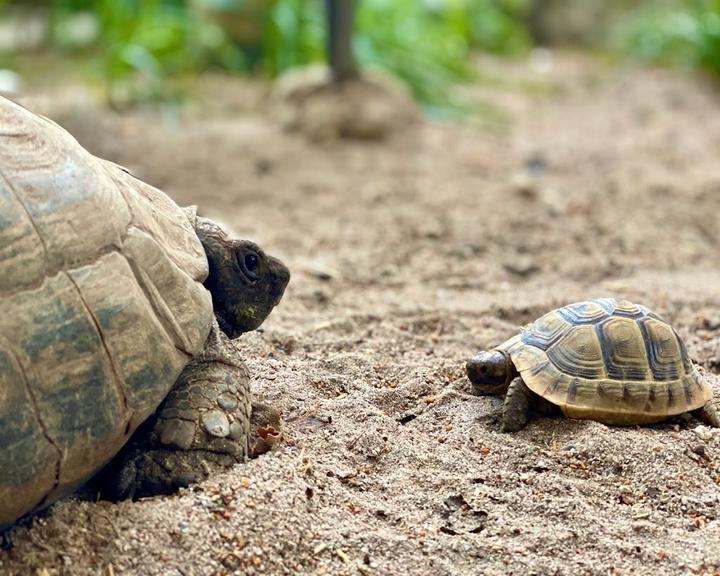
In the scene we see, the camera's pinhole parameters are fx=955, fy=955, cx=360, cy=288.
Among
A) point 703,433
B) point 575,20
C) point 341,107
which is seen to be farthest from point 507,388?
point 575,20

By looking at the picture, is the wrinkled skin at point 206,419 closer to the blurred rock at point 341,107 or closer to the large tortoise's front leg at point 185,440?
the large tortoise's front leg at point 185,440

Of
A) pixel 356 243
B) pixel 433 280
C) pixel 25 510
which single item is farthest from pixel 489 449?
pixel 356 243

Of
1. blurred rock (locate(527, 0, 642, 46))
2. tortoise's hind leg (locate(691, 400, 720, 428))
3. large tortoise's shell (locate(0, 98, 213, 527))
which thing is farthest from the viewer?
blurred rock (locate(527, 0, 642, 46))

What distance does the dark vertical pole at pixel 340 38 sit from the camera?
23.9 ft

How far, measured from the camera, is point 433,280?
15.7ft

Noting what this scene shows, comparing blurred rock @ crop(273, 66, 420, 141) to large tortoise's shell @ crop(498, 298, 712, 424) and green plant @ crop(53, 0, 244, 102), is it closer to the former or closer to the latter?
green plant @ crop(53, 0, 244, 102)

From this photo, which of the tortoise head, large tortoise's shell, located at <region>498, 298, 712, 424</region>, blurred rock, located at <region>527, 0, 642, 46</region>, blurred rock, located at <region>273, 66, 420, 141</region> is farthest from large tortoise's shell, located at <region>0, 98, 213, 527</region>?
blurred rock, located at <region>527, 0, 642, 46</region>

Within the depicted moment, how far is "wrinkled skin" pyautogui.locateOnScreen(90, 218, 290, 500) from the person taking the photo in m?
2.47

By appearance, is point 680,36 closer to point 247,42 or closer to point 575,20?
point 575,20

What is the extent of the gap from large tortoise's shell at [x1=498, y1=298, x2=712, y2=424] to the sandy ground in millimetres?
80

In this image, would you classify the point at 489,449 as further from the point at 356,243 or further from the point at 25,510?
the point at 356,243

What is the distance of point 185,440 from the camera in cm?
250

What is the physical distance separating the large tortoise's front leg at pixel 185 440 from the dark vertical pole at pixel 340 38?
5166mm

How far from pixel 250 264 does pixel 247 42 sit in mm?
6872
